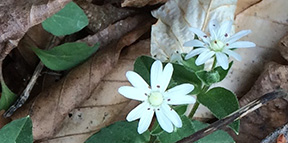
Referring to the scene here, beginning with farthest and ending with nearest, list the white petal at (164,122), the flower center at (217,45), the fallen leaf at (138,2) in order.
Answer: the fallen leaf at (138,2), the flower center at (217,45), the white petal at (164,122)

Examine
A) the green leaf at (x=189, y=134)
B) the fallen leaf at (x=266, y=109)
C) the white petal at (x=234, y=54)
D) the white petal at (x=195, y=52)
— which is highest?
the white petal at (x=195, y=52)

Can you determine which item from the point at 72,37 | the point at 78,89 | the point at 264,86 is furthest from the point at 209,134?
the point at 72,37

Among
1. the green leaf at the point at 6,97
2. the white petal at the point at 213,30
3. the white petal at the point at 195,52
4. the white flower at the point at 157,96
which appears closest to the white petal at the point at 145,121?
the white flower at the point at 157,96

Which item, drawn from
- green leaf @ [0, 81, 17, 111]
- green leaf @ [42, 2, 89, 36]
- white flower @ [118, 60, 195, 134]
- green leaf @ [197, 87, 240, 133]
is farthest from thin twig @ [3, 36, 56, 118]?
green leaf @ [197, 87, 240, 133]

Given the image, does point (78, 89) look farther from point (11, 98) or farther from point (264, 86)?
point (264, 86)

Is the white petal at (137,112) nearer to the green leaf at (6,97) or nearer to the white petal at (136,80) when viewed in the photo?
the white petal at (136,80)

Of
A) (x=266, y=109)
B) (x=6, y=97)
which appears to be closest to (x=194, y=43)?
(x=266, y=109)

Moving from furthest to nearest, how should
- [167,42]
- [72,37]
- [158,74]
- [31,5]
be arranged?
[72,37]
[167,42]
[31,5]
[158,74]
